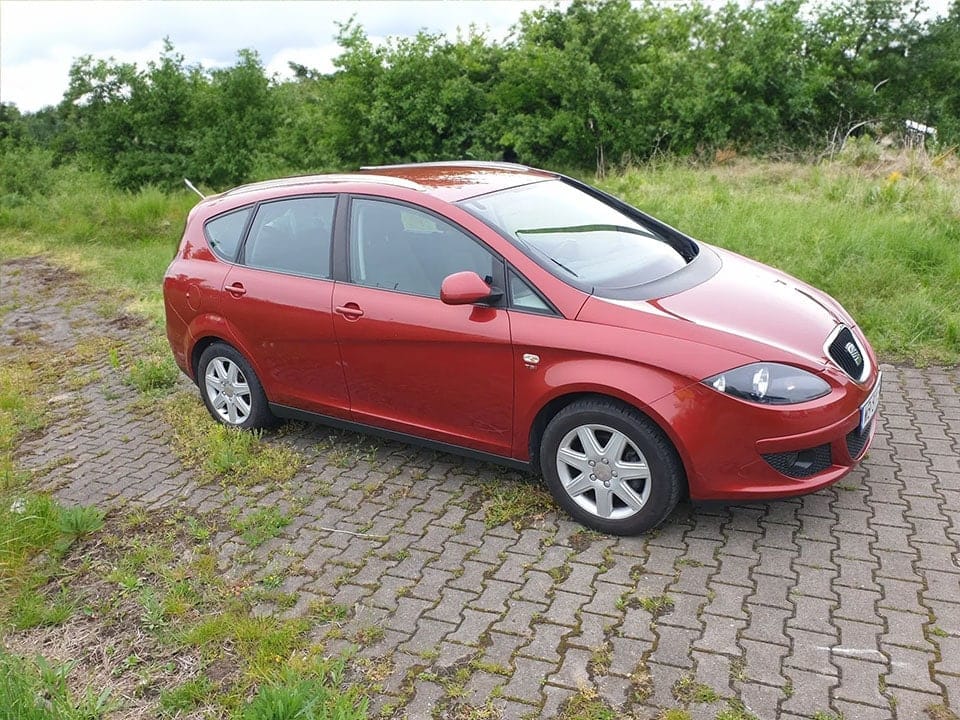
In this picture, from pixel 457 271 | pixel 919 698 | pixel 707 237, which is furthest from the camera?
pixel 707 237

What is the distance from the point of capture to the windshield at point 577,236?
4.31 m

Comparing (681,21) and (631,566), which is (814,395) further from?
(681,21)

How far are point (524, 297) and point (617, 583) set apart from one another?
1.40 meters

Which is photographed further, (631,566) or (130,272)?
(130,272)

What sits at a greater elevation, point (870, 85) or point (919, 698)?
point (870, 85)

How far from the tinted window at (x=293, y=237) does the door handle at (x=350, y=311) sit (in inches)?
9.7

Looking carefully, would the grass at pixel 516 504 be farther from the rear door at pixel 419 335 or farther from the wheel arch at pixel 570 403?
the rear door at pixel 419 335

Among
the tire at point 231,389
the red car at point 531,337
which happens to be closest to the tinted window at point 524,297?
the red car at point 531,337

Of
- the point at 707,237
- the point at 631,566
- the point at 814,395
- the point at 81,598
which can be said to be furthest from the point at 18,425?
the point at 707,237

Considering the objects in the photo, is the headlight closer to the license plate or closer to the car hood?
the car hood

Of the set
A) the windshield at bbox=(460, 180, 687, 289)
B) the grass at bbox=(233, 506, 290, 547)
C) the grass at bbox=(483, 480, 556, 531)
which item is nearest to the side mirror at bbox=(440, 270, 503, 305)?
the windshield at bbox=(460, 180, 687, 289)

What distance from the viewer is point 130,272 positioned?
1135cm

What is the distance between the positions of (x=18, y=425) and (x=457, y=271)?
12.7ft

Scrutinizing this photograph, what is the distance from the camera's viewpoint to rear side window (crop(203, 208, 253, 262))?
5.41 metres
